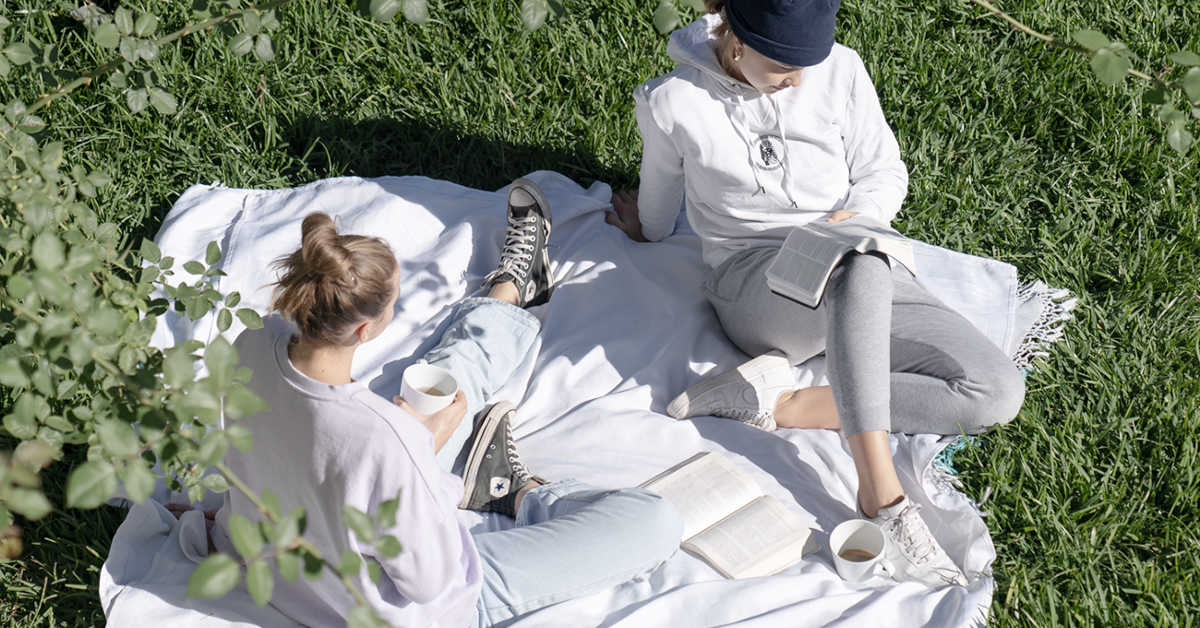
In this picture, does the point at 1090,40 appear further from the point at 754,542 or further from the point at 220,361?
the point at 754,542

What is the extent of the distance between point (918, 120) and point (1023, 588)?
187cm

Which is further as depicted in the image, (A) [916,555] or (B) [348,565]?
(A) [916,555]

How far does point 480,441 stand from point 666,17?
4.81ft

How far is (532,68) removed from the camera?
404 cm

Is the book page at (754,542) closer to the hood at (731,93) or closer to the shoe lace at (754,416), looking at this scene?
the shoe lace at (754,416)

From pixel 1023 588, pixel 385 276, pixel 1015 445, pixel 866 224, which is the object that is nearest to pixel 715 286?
pixel 866 224

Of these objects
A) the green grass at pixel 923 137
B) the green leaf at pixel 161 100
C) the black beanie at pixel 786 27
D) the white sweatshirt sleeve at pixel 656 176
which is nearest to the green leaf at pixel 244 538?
the green leaf at pixel 161 100

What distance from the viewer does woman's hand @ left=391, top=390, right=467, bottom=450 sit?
274 cm

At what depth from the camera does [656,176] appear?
10.9ft

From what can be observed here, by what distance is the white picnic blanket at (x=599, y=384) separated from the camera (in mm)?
2535

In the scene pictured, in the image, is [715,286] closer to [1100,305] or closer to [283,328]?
[1100,305]

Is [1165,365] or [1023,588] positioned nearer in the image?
[1023,588]

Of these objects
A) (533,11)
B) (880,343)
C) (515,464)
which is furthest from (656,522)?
(533,11)

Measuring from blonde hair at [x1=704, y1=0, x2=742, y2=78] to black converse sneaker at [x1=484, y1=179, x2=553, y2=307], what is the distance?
72 centimetres
